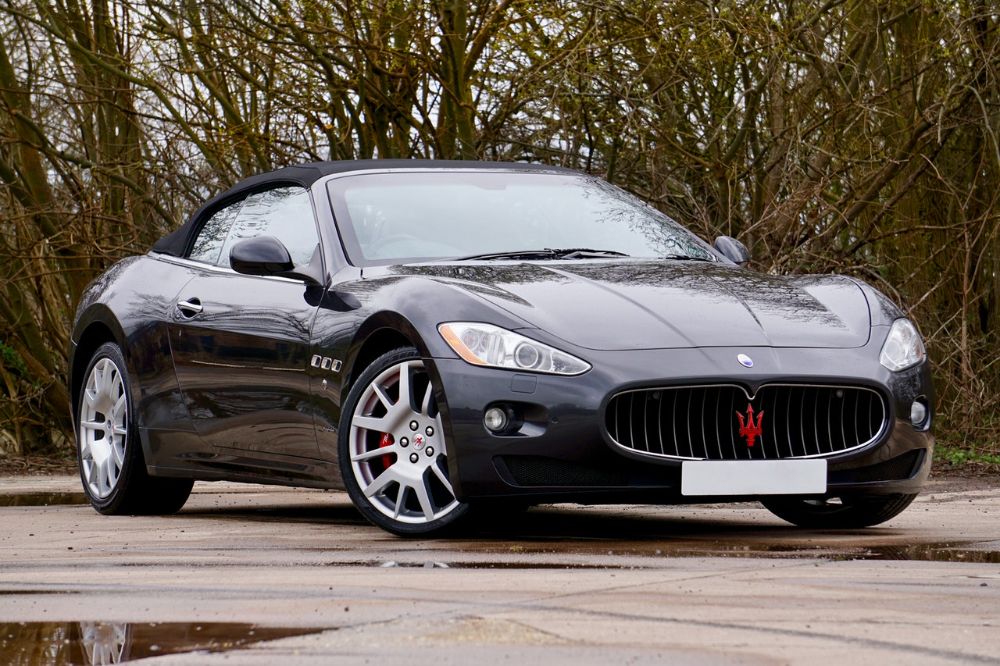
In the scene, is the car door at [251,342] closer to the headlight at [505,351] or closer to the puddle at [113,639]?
the headlight at [505,351]

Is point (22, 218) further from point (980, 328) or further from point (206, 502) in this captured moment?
point (980, 328)

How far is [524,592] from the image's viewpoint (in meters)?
4.41

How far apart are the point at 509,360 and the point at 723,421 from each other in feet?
2.48

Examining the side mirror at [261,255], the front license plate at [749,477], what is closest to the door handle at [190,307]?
the side mirror at [261,255]

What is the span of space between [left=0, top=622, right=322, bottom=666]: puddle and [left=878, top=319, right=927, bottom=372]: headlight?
3147mm

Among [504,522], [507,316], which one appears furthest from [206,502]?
[507,316]

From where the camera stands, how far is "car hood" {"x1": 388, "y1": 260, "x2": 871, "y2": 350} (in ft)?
19.6

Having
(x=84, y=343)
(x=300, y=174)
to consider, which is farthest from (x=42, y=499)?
(x=300, y=174)

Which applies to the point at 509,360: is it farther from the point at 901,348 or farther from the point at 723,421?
the point at 901,348

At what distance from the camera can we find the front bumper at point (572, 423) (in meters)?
5.79

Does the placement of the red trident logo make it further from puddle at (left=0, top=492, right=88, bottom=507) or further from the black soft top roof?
puddle at (left=0, top=492, right=88, bottom=507)

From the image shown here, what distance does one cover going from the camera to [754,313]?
247 inches

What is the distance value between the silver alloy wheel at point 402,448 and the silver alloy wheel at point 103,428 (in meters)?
2.39

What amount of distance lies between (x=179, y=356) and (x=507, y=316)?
2436 mm
